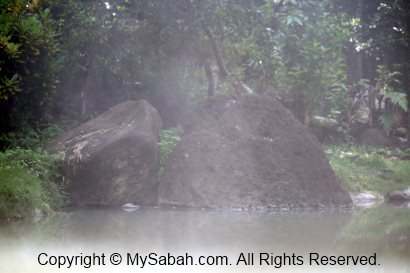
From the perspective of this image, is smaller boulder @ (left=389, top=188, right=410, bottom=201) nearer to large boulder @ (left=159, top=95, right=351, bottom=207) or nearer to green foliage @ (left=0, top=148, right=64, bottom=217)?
Result: large boulder @ (left=159, top=95, right=351, bottom=207)

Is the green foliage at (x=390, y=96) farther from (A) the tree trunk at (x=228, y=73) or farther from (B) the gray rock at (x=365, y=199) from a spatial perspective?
(B) the gray rock at (x=365, y=199)

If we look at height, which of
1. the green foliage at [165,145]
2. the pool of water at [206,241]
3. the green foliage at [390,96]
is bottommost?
the pool of water at [206,241]

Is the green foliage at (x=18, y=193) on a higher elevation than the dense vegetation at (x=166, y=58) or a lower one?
lower

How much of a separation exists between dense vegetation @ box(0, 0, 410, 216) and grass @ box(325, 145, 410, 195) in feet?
3.73

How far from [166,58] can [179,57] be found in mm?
272

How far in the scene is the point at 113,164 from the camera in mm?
7465

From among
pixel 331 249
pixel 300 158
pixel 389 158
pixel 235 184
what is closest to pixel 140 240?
A: pixel 331 249

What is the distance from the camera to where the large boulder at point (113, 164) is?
7.41 metres

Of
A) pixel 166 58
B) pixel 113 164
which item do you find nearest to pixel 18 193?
pixel 113 164

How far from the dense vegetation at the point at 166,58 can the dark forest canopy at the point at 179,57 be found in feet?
0.07

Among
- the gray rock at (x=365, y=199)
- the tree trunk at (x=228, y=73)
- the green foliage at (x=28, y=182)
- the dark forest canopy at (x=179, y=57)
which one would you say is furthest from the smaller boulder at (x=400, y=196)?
the green foliage at (x=28, y=182)

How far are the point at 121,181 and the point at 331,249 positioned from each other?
12.2 feet

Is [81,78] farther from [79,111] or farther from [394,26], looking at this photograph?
[394,26]

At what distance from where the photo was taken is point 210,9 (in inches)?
372
